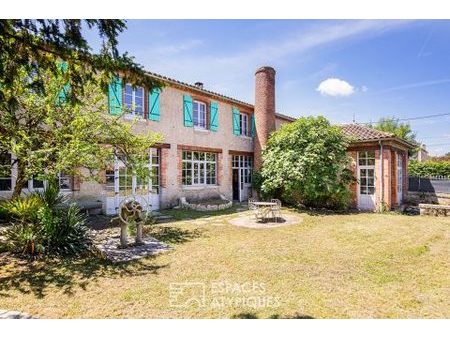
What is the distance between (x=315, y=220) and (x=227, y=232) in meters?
4.06

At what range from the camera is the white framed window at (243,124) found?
17953 mm

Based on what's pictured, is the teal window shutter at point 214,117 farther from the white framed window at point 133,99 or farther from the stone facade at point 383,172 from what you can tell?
the stone facade at point 383,172

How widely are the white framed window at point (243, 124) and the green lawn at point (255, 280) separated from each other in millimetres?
10516

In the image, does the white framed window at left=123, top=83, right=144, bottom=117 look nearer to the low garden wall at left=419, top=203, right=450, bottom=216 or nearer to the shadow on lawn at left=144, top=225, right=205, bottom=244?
the shadow on lawn at left=144, top=225, right=205, bottom=244

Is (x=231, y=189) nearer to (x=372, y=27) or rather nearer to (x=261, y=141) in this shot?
(x=261, y=141)

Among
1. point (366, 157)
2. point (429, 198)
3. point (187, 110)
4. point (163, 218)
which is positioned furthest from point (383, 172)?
point (163, 218)

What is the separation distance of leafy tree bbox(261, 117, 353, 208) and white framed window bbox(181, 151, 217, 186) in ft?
10.1

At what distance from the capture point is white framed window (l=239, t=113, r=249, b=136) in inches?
707

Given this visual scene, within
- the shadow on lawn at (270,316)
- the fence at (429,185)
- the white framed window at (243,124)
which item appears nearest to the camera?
the shadow on lawn at (270,316)

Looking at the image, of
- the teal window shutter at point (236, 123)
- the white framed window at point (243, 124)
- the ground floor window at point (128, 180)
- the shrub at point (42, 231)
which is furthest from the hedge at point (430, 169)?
the shrub at point (42, 231)

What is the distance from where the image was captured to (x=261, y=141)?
56.4 ft

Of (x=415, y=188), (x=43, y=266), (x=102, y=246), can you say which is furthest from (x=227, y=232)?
(x=415, y=188)

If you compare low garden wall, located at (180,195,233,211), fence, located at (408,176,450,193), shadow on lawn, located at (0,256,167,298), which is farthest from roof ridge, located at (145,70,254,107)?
fence, located at (408,176,450,193)

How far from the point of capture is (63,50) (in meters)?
4.52
